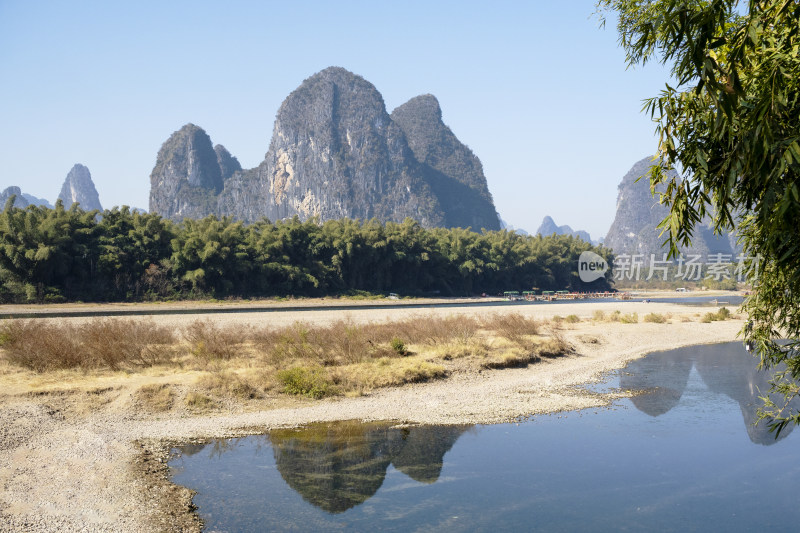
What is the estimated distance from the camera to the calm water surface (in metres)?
9.11

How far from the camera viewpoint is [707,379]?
21516 millimetres

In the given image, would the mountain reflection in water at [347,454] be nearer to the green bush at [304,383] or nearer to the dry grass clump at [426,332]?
the green bush at [304,383]

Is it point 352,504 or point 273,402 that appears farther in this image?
point 273,402

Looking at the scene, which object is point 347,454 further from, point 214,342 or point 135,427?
point 214,342

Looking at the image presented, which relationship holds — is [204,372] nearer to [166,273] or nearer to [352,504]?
[352,504]

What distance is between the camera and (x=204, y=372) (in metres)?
17.2

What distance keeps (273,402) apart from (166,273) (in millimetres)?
41936

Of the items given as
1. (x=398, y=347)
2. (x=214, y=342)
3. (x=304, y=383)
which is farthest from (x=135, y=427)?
(x=398, y=347)

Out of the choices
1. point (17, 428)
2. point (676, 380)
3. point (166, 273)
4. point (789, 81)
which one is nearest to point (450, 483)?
point (789, 81)

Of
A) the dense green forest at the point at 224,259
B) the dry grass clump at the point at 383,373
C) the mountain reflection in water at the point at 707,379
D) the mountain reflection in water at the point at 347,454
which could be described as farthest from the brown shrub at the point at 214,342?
the dense green forest at the point at 224,259

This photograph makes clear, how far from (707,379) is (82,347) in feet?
73.1

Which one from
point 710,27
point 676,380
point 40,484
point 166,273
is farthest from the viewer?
point 166,273

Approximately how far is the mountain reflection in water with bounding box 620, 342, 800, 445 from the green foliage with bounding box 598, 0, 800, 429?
436 inches

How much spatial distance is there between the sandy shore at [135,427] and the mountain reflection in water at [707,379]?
1.30 metres
